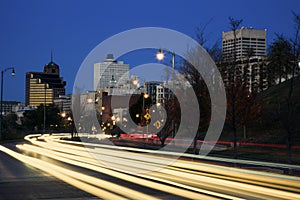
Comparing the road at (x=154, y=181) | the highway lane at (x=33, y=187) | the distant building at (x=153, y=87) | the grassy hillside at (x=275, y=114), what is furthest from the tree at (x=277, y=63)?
the highway lane at (x=33, y=187)

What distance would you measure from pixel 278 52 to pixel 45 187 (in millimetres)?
59172

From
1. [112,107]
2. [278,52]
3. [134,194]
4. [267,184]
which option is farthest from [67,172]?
[112,107]

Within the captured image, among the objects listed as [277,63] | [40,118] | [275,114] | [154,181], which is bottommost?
[154,181]

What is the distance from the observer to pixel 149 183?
15.4 meters

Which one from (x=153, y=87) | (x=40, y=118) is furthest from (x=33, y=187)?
(x=153, y=87)

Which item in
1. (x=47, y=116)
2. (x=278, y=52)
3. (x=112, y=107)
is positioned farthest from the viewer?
(x=112, y=107)

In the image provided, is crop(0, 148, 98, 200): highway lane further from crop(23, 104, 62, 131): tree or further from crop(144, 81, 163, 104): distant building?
crop(23, 104, 62, 131): tree

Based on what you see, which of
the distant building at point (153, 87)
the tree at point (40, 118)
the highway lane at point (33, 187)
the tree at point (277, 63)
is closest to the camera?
the highway lane at point (33, 187)

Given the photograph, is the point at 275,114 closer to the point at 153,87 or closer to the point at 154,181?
the point at 154,181

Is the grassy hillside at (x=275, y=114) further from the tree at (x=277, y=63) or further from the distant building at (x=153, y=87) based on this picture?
the distant building at (x=153, y=87)

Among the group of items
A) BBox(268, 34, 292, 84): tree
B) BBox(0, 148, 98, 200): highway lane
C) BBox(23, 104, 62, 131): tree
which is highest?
BBox(268, 34, 292, 84): tree

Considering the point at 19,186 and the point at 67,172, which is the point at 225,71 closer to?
the point at 67,172

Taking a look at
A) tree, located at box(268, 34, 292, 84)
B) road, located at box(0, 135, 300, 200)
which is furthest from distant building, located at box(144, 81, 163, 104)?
road, located at box(0, 135, 300, 200)

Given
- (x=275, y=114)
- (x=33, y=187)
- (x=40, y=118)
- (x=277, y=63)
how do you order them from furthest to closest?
1. (x=40, y=118)
2. (x=277, y=63)
3. (x=275, y=114)
4. (x=33, y=187)
